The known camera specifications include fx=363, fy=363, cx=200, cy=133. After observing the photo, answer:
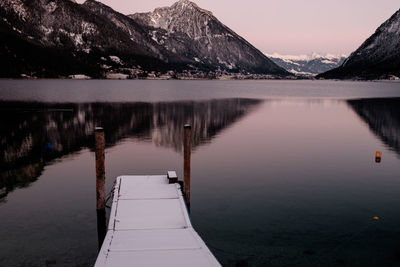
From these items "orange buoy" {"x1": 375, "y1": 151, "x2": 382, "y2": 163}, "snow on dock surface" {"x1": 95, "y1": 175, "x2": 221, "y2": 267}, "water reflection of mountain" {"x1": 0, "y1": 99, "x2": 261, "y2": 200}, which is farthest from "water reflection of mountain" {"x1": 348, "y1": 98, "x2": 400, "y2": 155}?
"snow on dock surface" {"x1": 95, "y1": 175, "x2": 221, "y2": 267}

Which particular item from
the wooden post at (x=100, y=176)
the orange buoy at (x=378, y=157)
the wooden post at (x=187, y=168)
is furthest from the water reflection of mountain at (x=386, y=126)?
the wooden post at (x=100, y=176)

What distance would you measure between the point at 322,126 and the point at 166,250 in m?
53.4

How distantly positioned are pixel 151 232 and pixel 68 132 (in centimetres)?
3825

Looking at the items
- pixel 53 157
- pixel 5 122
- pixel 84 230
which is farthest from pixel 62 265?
pixel 5 122

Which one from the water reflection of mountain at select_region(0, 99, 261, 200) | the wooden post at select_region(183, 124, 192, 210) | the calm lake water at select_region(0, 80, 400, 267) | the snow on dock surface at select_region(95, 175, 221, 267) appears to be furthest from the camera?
the water reflection of mountain at select_region(0, 99, 261, 200)

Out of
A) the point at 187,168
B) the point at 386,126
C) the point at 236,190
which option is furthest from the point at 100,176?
the point at 386,126

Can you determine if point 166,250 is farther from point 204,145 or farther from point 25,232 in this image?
point 204,145

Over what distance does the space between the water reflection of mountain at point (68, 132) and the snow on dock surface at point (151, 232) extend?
34.4 feet

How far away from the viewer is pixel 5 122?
5609 cm

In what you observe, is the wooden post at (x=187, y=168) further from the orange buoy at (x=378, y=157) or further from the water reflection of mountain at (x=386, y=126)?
the water reflection of mountain at (x=386, y=126)

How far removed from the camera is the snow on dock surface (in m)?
12.9

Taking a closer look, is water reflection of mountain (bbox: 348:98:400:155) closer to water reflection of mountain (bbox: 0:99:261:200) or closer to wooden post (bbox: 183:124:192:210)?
water reflection of mountain (bbox: 0:99:261:200)

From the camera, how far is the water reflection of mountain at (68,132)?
32.1 m

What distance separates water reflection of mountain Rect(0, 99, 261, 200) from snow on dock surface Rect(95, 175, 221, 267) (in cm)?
1048
